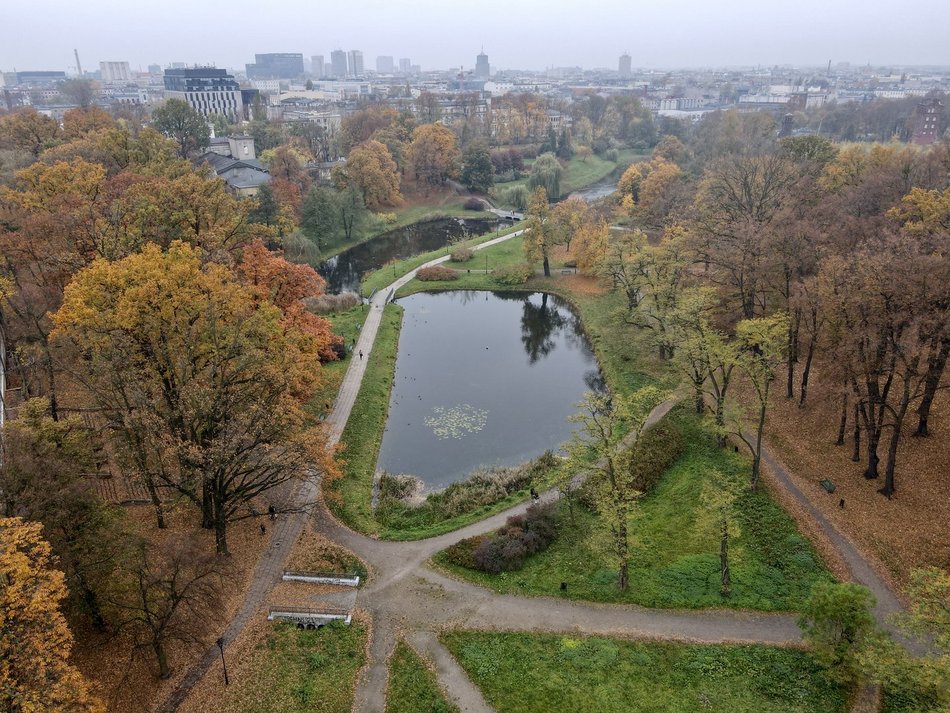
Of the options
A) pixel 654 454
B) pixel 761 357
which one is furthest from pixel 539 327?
pixel 761 357

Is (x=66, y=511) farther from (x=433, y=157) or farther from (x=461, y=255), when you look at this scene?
(x=433, y=157)

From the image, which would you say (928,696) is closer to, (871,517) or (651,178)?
(871,517)

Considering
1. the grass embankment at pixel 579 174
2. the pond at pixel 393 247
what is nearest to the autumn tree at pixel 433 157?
the grass embankment at pixel 579 174

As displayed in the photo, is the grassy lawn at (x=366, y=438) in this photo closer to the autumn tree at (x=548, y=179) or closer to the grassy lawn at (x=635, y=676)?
the grassy lawn at (x=635, y=676)

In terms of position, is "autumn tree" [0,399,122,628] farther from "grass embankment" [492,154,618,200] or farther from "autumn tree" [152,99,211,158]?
"grass embankment" [492,154,618,200]

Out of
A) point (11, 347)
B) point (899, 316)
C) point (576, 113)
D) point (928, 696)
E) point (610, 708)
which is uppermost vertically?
point (576, 113)

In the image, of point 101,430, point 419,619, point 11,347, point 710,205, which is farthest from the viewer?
point 710,205

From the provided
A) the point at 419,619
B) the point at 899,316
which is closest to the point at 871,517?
the point at 899,316
